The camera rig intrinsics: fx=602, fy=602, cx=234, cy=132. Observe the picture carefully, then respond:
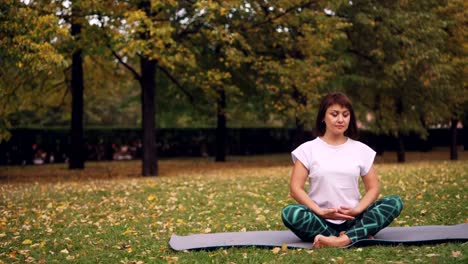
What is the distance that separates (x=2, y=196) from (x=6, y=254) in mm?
6967

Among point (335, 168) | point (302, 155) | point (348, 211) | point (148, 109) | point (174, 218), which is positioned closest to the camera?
point (348, 211)

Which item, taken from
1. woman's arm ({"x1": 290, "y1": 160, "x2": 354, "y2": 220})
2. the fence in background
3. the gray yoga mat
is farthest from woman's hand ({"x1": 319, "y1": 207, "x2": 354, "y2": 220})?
the fence in background

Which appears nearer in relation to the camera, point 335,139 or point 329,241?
point 329,241

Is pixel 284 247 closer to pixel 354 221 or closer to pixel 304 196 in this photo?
pixel 304 196

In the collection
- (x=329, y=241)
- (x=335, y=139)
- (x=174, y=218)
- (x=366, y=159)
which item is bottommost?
(x=174, y=218)

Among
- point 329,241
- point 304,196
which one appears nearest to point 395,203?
point 329,241

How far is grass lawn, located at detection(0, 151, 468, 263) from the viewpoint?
5688mm

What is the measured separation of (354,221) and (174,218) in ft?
11.9

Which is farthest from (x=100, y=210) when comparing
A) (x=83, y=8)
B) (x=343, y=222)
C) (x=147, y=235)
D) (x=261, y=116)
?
(x=261, y=116)

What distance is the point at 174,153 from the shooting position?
3384cm

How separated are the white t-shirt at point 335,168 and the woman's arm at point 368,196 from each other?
0.08m

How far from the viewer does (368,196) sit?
593 centimetres

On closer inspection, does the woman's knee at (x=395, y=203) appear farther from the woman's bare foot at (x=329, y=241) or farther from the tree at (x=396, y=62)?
the tree at (x=396, y=62)

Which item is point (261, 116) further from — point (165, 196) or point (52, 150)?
point (165, 196)
